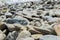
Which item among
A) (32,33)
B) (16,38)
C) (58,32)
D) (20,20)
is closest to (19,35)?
(16,38)

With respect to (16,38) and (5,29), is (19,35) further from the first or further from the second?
(5,29)

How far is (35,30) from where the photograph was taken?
1272 mm

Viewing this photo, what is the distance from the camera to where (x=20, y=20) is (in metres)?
1.55

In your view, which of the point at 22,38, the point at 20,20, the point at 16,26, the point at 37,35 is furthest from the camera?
the point at 20,20

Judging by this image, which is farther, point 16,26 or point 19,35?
point 16,26

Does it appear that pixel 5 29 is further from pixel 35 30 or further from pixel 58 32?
pixel 58 32

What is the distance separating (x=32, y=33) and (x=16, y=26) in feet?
0.46

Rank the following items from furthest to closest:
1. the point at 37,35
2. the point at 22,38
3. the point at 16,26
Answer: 1. the point at 16,26
2. the point at 37,35
3. the point at 22,38

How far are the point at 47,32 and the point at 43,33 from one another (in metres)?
0.03

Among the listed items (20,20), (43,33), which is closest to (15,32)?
(43,33)

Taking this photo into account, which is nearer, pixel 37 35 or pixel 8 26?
pixel 37 35

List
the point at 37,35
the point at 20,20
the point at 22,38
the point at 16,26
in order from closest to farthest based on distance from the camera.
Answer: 1. the point at 22,38
2. the point at 37,35
3. the point at 16,26
4. the point at 20,20

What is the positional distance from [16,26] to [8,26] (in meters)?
0.07

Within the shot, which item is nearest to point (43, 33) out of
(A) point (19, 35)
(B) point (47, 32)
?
(B) point (47, 32)
